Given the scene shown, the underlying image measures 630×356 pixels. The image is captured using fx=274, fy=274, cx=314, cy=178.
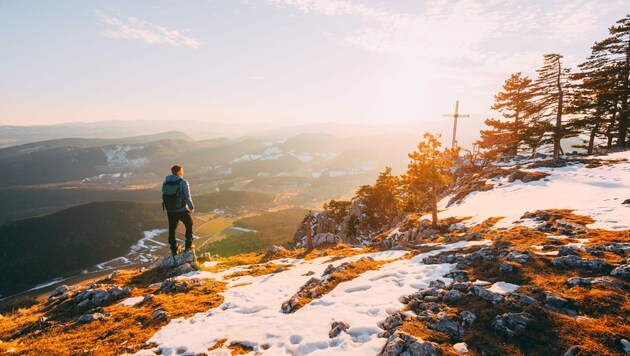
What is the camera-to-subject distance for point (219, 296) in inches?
453

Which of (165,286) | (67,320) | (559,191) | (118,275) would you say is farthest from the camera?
(559,191)

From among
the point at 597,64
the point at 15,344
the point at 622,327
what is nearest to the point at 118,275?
the point at 15,344

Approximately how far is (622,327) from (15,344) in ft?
53.7

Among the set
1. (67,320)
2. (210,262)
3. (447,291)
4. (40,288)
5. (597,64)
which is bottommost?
(40,288)

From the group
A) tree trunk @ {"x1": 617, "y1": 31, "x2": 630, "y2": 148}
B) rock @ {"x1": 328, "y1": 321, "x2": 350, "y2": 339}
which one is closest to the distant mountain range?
rock @ {"x1": 328, "y1": 321, "x2": 350, "y2": 339}

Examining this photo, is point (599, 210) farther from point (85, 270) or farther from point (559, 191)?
point (85, 270)

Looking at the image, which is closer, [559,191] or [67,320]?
[67,320]

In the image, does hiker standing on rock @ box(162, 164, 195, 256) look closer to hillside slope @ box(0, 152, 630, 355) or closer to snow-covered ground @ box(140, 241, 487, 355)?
hillside slope @ box(0, 152, 630, 355)

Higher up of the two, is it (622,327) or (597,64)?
(597,64)

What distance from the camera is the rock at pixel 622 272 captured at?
8211 mm

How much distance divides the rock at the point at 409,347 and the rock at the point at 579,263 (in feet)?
22.7

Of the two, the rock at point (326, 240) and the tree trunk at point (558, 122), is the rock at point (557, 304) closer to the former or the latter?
the rock at point (326, 240)

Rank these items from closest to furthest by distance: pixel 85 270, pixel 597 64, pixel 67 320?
1. pixel 67 320
2. pixel 597 64
3. pixel 85 270

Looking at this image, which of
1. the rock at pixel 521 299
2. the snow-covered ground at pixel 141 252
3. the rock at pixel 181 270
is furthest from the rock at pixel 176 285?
the snow-covered ground at pixel 141 252
